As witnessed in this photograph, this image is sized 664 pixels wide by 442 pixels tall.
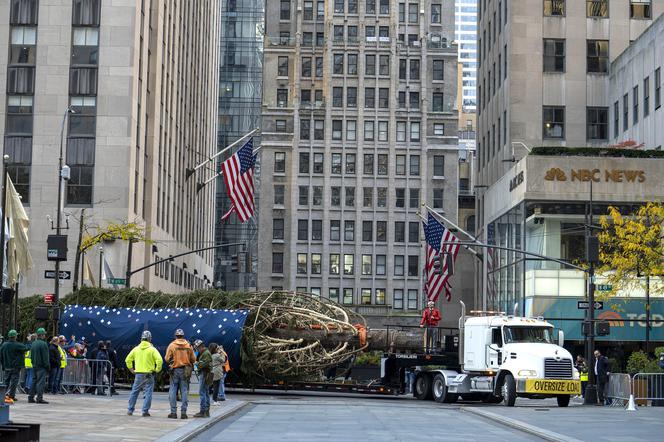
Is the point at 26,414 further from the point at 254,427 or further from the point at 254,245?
the point at 254,245

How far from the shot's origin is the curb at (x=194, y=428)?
20.9m

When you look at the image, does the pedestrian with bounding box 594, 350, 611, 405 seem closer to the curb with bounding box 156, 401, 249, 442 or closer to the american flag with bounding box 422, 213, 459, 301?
the curb with bounding box 156, 401, 249, 442

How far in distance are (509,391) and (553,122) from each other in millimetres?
41065

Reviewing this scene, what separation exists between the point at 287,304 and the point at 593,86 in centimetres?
4051

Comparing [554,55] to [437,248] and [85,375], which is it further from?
[85,375]

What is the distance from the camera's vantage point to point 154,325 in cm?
4047

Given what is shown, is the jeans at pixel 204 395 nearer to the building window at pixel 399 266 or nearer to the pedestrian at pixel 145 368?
the pedestrian at pixel 145 368

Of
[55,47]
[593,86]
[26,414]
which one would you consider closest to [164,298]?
[26,414]

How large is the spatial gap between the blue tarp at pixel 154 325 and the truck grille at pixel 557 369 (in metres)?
10.4

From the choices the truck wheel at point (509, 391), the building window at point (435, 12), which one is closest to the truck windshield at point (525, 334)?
the truck wheel at point (509, 391)

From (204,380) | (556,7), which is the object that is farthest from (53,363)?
(556,7)

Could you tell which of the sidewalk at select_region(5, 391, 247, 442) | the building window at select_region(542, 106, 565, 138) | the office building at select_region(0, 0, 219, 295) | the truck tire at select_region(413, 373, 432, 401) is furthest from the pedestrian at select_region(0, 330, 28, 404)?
the building window at select_region(542, 106, 565, 138)

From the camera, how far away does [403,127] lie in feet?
400

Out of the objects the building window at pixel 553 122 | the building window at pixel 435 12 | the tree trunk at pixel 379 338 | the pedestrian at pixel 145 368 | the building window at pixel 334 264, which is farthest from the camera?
the building window at pixel 435 12
